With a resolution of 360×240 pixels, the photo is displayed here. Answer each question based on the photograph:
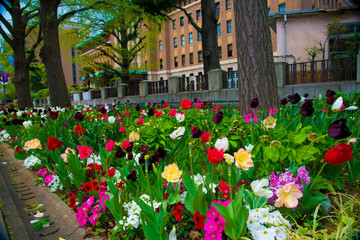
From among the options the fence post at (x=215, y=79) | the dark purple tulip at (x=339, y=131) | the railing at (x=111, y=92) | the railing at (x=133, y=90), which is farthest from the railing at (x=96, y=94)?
the dark purple tulip at (x=339, y=131)

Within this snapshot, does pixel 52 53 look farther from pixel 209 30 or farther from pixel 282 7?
pixel 282 7

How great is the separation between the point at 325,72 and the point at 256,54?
31.0 ft

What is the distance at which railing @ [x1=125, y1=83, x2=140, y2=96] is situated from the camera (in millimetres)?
21672

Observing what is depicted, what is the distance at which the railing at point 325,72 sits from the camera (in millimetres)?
11289

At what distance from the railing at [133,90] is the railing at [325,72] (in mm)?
12704

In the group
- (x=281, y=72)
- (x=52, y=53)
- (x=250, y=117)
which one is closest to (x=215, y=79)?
(x=281, y=72)

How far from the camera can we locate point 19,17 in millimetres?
14195

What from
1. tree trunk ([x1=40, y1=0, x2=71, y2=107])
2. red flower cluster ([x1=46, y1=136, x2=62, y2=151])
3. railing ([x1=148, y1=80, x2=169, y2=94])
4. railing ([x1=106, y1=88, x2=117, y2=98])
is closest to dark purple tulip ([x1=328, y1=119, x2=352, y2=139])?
red flower cluster ([x1=46, y1=136, x2=62, y2=151])

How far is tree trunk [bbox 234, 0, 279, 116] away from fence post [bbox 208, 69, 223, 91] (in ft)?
31.6

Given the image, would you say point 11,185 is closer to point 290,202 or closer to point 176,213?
point 176,213

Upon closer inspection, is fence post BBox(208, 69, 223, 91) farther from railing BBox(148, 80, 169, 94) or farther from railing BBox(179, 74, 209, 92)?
railing BBox(148, 80, 169, 94)

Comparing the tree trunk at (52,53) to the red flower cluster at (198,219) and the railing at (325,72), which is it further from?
the railing at (325,72)

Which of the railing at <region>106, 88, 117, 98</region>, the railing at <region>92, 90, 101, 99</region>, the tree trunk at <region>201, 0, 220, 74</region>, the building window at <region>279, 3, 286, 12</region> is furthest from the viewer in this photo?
the building window at <region>279, 3, 286, 12</region>

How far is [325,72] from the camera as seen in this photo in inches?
466
